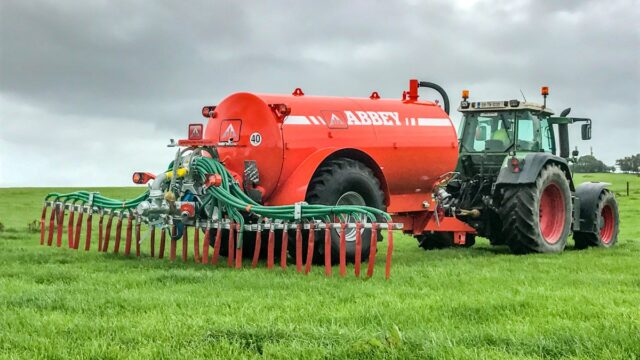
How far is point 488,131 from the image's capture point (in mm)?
14109

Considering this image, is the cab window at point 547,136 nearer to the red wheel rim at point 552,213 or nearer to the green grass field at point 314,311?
the red wheel rim at point 552,213

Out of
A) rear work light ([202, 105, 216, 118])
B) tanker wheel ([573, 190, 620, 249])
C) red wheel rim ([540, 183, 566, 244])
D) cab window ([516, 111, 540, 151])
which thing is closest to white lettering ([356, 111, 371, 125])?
rear work light ([202, 105, 216, 118])

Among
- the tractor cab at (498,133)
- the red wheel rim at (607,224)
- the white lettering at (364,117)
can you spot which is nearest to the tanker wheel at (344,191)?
the white lettering at (364,117)

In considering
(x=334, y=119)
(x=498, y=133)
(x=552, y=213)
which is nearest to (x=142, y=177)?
(x=334, y=119)

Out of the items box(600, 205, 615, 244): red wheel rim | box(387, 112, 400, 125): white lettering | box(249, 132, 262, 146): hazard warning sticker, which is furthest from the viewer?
box(600, 205, 615, 244): red wheel rim

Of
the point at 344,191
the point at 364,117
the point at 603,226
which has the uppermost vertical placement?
the point at 364,117

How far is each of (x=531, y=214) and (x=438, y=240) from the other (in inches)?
102

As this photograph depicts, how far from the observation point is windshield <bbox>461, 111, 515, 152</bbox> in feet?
45.3

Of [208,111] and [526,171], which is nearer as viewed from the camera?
[208,111]

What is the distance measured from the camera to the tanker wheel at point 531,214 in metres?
12.6

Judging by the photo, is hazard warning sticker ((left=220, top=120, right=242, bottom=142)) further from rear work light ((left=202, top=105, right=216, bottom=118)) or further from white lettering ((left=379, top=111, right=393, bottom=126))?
white lettering ((left=379, top=111, right=393, bottom=126))

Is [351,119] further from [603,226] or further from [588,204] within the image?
[603,226]

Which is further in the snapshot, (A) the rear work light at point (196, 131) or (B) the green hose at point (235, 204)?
(A) the rear work light at point (196, 131)

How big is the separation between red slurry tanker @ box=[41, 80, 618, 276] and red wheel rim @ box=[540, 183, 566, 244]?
22mm
